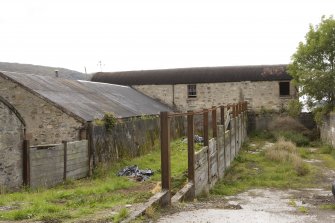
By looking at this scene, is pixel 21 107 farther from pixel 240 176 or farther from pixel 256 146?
pixel 256 146

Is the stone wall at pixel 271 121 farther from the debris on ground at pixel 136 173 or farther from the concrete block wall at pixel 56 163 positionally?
the concrete block wall at pixel 56 163

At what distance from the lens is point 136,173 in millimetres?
13422

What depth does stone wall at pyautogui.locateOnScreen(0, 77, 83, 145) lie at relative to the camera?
46.6ft

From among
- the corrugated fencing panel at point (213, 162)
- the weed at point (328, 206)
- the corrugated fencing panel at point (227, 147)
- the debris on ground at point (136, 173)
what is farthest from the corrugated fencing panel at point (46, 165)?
the weed at point (328, 206)

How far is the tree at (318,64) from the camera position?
22234 millimetres

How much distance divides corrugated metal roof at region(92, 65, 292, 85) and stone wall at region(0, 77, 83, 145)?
1734 cm

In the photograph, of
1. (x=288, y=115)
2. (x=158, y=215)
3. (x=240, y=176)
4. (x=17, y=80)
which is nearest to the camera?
(x=158, y=215)

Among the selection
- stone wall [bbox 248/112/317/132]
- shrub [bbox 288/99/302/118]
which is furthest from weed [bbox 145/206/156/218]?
stone wall [bbox 248/112/317/132]

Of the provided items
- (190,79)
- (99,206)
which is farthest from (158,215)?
(190,79)

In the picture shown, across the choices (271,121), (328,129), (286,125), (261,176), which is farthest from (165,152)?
(271,121)

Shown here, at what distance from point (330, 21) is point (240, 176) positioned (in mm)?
12814

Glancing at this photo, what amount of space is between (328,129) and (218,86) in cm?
1060

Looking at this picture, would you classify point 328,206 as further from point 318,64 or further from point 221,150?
point 318,64

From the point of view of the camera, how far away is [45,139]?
14703 millimetres
